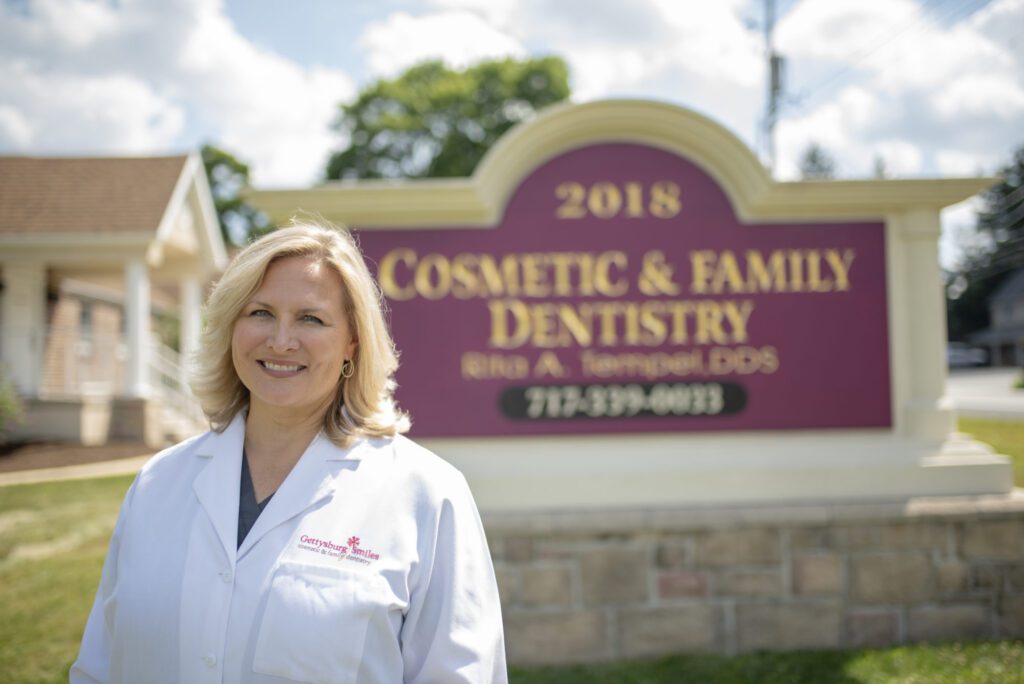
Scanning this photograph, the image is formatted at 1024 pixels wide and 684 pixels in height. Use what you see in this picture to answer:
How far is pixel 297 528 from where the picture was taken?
1.59 m

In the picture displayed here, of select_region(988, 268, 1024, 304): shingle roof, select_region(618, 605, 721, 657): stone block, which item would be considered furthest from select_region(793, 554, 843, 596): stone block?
select_region(988, 268, 1024, 304): shingle roof

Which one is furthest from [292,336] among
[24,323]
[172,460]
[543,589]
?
[24,323]

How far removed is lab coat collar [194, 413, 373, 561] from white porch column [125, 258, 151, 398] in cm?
1199

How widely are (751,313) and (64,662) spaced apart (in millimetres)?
4369

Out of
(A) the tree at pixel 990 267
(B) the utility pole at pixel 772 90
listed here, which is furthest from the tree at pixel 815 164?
(B) the utility pole at pixel 772 90

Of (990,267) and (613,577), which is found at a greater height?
(990,267)

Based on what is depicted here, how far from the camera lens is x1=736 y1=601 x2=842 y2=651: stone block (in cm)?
384

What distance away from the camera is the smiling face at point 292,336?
1.71 meters

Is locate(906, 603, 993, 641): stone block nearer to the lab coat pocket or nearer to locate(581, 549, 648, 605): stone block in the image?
locate(581, 549, 648, 605): stone block

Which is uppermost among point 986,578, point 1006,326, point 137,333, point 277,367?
point 1006,326

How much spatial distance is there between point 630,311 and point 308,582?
299 cm

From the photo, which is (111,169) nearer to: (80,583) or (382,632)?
(80,583)

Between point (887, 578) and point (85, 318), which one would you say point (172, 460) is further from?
point (85, 318)

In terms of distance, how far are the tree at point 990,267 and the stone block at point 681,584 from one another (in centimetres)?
4748
